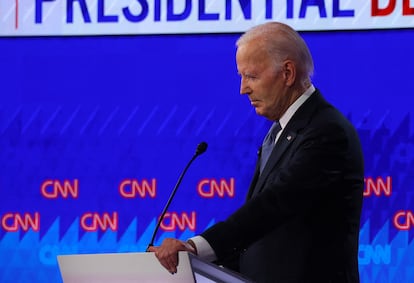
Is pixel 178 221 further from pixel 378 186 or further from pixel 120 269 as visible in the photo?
pixel 120 269

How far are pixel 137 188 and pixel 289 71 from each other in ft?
5.27

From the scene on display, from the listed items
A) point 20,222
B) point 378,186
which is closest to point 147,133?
point 20,222

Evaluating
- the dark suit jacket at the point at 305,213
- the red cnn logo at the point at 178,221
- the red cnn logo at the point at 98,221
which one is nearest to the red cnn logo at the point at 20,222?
the red cnn logo at the point at 98,221

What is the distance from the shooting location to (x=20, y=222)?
379 centimetres

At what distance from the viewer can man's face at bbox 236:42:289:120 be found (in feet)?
7.39

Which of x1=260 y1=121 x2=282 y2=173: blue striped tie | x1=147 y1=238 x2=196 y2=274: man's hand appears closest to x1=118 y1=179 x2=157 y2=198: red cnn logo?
x1=260 y1=121 x2=282 y2=173: blue striped tie

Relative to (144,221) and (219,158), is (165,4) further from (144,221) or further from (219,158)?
(144,221)

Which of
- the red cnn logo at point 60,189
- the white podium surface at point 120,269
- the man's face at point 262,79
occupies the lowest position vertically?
the white podium surface at point 120,269

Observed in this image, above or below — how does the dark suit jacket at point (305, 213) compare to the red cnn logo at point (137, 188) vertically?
below

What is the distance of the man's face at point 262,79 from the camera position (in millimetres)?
2254

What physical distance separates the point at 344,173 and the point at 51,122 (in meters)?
1.97

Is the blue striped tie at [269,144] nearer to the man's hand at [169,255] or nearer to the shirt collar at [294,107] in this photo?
the shirt collar at [294,107]

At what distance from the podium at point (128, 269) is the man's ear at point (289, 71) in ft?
2.14

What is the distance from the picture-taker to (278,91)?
2281 millimetres
